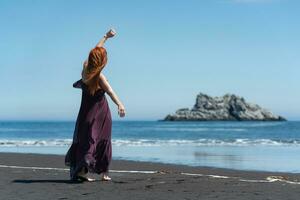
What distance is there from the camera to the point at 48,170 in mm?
12758

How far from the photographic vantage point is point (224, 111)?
163 metres

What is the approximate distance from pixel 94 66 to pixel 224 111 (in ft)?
505

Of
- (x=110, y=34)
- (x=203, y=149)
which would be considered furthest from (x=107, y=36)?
(x=203, y=149)

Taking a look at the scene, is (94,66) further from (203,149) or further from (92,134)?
(203,149)

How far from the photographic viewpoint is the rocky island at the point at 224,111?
15950cm

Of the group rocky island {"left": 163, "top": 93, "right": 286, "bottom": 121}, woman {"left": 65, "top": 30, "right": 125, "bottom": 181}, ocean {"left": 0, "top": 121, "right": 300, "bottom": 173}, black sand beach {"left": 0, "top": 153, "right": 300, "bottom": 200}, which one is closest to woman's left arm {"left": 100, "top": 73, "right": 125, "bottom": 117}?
woman {"left": 65, "top": 30, "right": 125, "bottom": 181}

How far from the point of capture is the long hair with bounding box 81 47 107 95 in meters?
9.88

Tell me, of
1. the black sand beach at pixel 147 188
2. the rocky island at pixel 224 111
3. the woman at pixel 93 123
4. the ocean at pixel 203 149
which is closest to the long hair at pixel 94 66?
the woman at pixel 93 123

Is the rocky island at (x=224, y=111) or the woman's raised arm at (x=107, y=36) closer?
the woman's raised arm at (x=107, y=36)

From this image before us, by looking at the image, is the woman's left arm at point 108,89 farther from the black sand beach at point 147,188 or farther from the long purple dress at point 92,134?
the black sand beach at point 147,188

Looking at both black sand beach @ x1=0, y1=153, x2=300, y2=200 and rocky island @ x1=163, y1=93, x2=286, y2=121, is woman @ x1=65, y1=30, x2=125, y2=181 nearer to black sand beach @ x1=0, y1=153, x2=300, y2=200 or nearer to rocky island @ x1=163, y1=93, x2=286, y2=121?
black sand beach @ x1=0, y1=153, x2=300, y2=200

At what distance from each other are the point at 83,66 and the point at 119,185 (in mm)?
1876

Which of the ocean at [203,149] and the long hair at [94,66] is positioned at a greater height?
the long hair at [94,66]

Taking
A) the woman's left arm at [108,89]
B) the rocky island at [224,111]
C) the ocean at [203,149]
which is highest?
the rocky island at [224,111]
